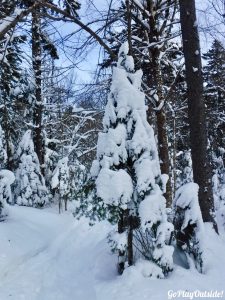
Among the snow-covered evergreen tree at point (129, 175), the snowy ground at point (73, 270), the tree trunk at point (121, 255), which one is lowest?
the snowy ground at point (73, 270)

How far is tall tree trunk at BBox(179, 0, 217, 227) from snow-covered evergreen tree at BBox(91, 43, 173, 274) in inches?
56.2

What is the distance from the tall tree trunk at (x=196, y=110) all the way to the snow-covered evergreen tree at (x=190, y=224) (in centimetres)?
105

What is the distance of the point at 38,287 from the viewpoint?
24.9ft

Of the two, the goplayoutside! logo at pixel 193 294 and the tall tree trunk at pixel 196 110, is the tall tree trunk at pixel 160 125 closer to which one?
the tall tree trunk at pixel 196 110

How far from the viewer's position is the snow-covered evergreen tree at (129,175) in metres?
6.21

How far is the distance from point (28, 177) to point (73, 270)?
12443mm

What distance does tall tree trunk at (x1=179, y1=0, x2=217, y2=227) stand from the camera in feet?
25.5

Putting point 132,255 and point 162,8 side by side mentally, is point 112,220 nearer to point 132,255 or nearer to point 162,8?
point 132,255

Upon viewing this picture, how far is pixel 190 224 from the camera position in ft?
21.7

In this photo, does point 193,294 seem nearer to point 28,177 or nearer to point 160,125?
point 160,125

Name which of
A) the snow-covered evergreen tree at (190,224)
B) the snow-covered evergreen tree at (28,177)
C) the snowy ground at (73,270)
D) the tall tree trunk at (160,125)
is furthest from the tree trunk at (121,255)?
the snow-covered evergreen tree at (28,177)

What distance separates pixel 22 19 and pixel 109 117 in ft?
7.91

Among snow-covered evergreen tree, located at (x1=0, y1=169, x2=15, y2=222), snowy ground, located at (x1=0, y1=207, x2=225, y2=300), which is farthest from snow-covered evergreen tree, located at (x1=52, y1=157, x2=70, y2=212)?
snow-covered evergreen tree, located at (x1=0, y1=169, x2=15, y2=222)

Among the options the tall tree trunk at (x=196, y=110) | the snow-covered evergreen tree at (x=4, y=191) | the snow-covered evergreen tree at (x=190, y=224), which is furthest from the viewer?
the snow-covered evergreen tree at (x=4, y=191)
